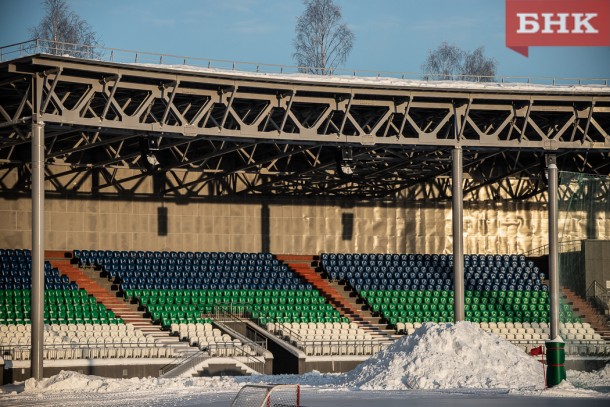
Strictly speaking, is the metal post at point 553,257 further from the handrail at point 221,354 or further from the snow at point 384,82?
the handrail at point 221,354

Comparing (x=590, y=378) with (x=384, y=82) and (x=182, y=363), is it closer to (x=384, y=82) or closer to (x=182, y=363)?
(x=182, y=363)

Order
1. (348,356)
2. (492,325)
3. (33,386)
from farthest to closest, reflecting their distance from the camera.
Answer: (492,325) < (348,356) < (33,386)

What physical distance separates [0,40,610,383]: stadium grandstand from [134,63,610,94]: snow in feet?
0.42

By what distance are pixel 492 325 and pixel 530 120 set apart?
9.82 metres

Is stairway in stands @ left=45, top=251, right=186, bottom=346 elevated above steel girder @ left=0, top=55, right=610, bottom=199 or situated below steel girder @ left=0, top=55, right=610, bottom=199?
below

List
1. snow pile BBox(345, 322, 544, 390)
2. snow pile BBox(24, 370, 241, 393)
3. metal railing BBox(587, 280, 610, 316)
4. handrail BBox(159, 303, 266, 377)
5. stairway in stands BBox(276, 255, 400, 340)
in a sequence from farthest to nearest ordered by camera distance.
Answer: stairway in stands BBox(276, 255, 400, 340)
handrail BBox(159, 303, 266, 377)
snow pile BBox(24, 370, 241, 393)
snow pile BBox(345, 322, 544, 390)
metal railing BBox(587, 280, 610, 316)

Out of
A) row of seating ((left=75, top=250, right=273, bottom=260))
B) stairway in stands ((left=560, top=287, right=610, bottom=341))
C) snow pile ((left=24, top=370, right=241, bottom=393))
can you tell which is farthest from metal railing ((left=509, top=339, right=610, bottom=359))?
row of seating ((left=75, top=250, right=273, bottom=260))

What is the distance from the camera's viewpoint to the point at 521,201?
62719 mm

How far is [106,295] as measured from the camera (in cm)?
4931

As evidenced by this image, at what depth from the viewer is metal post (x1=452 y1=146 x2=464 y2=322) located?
146 ft

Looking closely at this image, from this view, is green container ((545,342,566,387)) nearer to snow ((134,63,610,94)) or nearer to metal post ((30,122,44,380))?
metal post ((30,122,44,380))

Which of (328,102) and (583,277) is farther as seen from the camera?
(328,102)

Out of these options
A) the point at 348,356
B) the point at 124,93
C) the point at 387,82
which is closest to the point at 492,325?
the point at 348,356

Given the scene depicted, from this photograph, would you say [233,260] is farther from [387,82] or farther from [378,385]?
[378,385]
